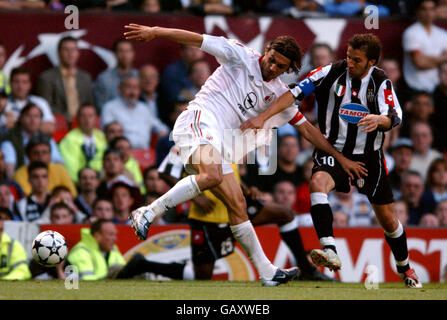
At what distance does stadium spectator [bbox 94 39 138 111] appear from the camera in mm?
12883

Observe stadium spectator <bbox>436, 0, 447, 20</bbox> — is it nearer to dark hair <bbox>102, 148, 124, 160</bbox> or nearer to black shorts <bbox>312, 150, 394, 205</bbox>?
dark hair <bbox>102, 148, 124, 160</bbox>

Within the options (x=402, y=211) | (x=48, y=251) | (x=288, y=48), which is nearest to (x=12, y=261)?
(x=48, y=251)

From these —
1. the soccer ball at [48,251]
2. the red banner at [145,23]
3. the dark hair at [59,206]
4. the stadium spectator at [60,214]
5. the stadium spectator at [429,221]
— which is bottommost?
the stadium spectator at [429,221]

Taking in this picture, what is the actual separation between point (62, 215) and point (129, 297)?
4375 millimetres

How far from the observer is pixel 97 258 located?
10633mm

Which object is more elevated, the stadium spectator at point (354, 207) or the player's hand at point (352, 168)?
the player's hand at point (352, 168)

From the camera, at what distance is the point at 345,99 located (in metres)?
8.73

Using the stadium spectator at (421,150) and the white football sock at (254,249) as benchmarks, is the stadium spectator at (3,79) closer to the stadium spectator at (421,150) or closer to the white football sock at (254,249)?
the white football sock at (254,249)

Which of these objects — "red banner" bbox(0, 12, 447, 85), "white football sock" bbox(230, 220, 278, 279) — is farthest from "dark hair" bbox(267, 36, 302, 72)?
"red banner" bbox(0, 12, 447, 85)

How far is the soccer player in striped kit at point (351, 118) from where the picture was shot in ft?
27.7

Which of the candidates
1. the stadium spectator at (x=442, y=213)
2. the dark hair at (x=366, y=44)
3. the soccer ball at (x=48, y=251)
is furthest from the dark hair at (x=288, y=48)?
the stadium spectator at (x=442, y=213)

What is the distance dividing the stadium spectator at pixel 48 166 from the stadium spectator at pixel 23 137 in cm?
6

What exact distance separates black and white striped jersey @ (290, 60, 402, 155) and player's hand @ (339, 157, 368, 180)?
16cm

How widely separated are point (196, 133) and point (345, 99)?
1.45 metres
